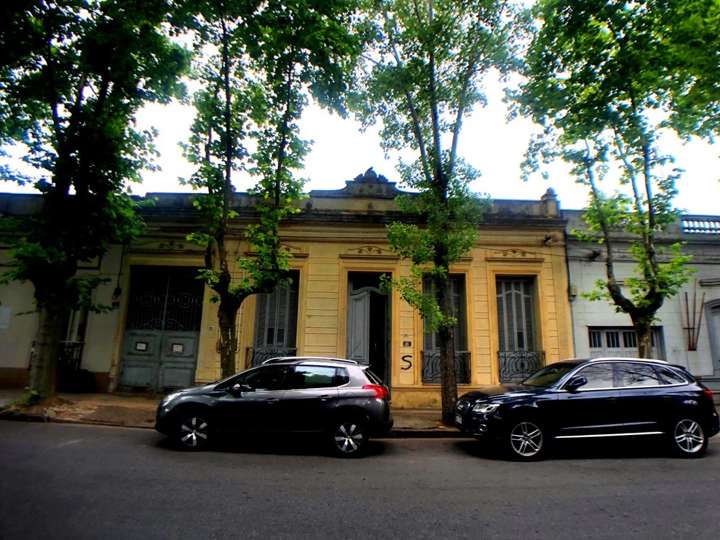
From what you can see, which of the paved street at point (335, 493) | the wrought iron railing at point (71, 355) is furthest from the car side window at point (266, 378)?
the wrought iron railing at point (71, 355)

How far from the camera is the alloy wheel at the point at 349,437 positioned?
662 centimetres

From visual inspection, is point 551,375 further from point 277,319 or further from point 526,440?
point 277,319

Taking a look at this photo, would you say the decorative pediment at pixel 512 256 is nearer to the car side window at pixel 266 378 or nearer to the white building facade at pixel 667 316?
the white building facade at pixel 667 316

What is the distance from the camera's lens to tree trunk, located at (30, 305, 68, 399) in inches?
346

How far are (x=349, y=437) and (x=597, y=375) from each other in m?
4.47

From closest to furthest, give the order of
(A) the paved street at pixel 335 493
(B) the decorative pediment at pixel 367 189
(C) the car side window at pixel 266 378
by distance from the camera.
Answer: (A) the paved street at pixel 335 493, (C) the car side window at pixel 266 378, (B) the decorative pediment at pixel 367 189

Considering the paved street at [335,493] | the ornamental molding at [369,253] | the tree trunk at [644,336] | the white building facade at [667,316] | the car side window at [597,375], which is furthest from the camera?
the ornamental molding at [369,253]

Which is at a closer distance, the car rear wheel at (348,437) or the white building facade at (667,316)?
the car rear wheel at (348,437)

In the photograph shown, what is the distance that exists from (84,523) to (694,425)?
8943 millimetres

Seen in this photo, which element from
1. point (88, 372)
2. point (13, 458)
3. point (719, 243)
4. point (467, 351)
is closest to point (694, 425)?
point (467, 351)

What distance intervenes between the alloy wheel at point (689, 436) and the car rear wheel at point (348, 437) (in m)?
5.35

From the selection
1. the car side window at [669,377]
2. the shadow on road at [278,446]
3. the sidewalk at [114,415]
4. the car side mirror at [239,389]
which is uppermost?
the car side window at [669,377]

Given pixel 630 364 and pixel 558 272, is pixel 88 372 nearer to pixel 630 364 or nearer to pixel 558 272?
pixel 630 364

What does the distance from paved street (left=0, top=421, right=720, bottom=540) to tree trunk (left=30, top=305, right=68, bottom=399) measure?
78.8 inches
